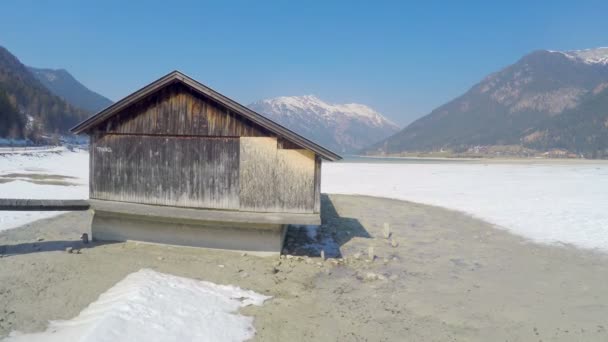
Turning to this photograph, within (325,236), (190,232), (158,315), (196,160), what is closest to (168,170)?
(196,160)

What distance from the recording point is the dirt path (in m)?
7.48

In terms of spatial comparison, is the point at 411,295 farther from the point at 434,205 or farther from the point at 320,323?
the point at 434,205

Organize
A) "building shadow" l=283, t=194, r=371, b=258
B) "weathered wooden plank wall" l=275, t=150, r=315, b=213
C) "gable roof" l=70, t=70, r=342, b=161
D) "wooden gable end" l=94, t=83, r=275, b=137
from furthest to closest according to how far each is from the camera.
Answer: "building shadow" l=283, t=194, r=371, b=258 → "wooden gable end" l=94, t=83, r=275, b=137 → "weathered wooden plank wall" l=275, t=150, r=315, b=213 → "gable roof" l=70, t=70, r=342, b=161

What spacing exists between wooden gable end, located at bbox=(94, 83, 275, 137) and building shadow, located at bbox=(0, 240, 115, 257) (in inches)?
160

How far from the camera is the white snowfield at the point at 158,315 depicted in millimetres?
6000

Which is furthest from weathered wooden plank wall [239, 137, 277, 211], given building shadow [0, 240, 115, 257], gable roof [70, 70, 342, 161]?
building shadow [0, 240, 115, 257]

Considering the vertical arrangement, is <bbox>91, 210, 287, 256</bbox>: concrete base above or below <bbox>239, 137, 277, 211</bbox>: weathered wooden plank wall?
below

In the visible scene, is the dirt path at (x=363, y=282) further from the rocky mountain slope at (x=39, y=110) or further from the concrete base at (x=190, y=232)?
the rocky mountain slope at (x=39, y=110)

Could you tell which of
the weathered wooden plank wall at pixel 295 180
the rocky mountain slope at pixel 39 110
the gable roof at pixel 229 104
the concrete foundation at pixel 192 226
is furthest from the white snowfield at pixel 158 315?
the rocky mountain slope at pixel 39 110

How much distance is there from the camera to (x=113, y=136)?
1221 cm

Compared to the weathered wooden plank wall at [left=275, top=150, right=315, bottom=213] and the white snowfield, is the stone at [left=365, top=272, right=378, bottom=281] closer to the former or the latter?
the weathered wooden plank wall at [left=275, top=150, right=315, bottom=213]

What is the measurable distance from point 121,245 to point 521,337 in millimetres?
12056

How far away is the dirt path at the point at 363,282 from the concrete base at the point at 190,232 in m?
0.34

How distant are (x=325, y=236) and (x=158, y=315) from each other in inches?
384
